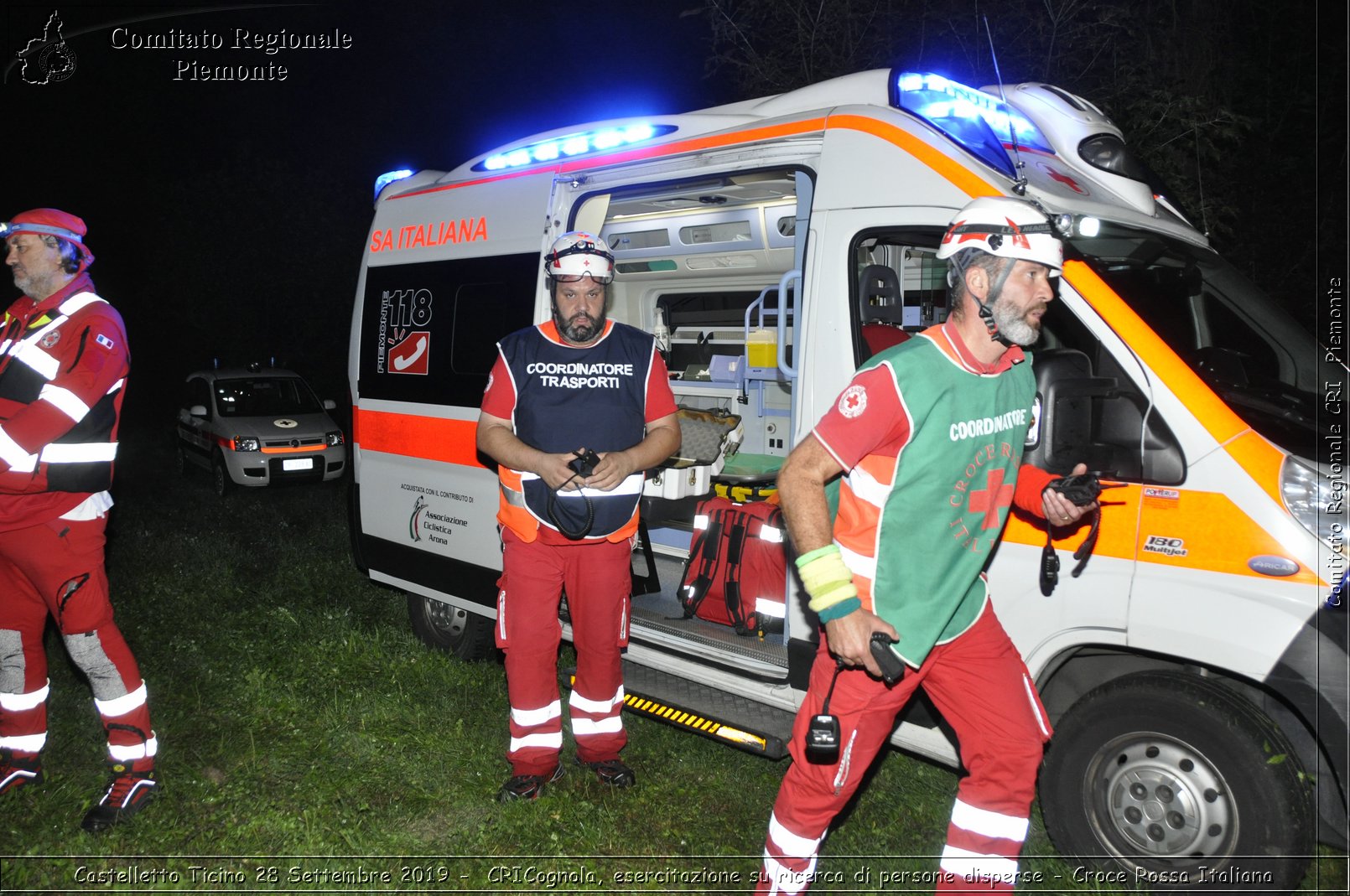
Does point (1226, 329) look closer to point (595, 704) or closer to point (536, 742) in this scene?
point (595, 704)

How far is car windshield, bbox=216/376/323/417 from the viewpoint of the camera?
12.3 m

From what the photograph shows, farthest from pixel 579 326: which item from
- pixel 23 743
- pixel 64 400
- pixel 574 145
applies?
pixel 23 743

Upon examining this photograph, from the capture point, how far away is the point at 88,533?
362cm

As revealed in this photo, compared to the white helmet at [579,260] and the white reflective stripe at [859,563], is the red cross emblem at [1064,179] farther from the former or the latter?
the white reflective stripe at [859,563]

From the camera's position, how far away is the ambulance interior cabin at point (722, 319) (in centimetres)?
415

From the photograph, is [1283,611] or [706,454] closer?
[1283,611]

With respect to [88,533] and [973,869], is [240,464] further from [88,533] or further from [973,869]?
[973,869]

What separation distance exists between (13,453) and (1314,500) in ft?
14.0

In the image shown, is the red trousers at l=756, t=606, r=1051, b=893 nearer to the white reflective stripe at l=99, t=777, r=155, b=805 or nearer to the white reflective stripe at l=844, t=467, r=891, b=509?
the white reflective stripe at l=844, t=467, r=891, b=509

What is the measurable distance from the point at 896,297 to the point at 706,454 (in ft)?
7.42

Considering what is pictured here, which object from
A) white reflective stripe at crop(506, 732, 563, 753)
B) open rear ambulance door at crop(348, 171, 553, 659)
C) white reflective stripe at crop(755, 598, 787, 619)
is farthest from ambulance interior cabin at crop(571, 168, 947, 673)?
white reflective stripe at crop(506, 732, 563, 753)

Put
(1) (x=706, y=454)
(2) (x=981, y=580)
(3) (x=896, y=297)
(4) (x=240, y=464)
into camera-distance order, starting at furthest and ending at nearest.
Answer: (4) (x=240, y=464) < (1) (x=706, y=454) < (3) (x=896, y=297) < (2) (x=981, y=580)

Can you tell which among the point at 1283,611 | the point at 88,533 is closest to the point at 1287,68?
the point at 1283,611

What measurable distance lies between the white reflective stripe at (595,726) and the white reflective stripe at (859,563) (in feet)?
5.94
